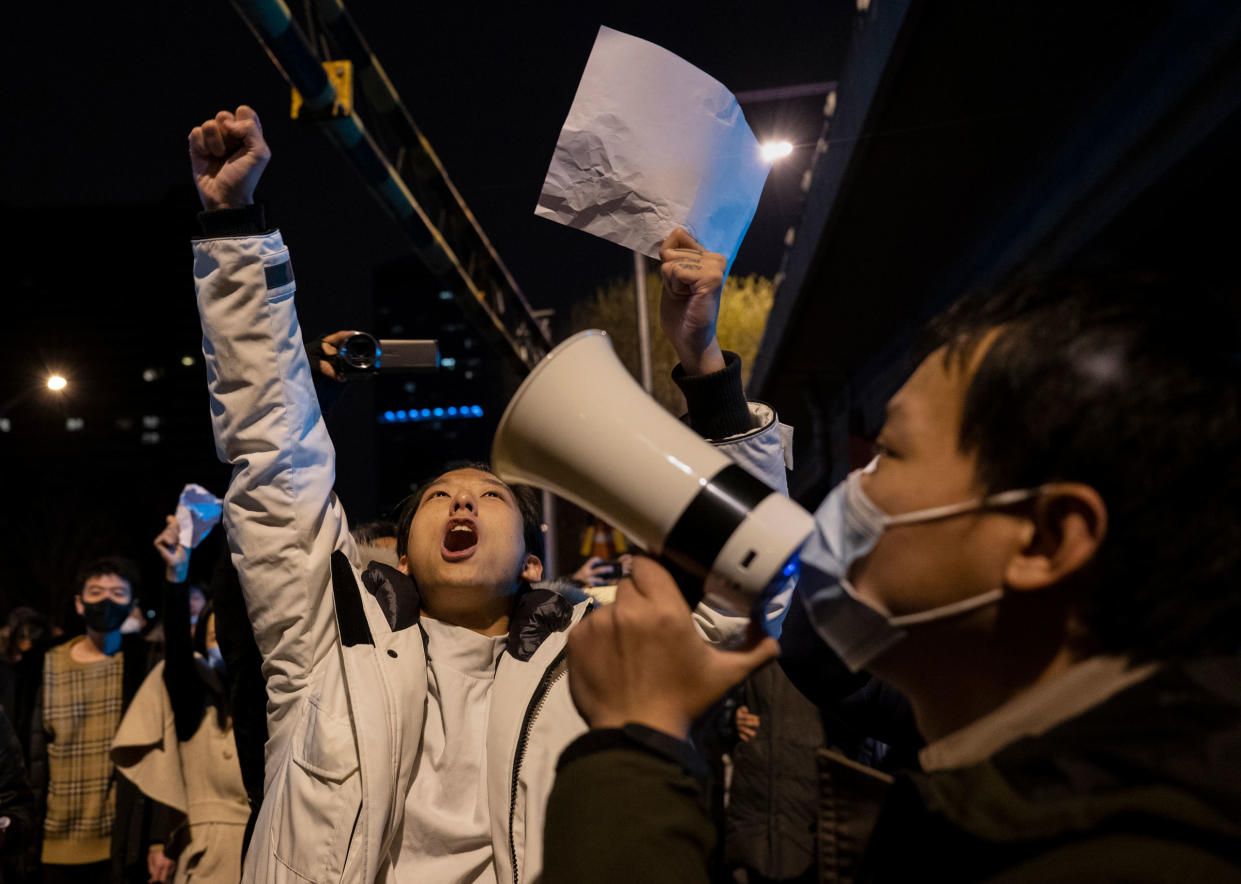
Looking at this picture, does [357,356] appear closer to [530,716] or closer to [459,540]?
[459,540]

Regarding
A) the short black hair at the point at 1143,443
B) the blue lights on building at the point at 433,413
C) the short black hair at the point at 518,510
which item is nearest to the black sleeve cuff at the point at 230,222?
the short black hair at the point at 518,510

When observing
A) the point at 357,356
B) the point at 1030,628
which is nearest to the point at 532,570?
the point at 357,356

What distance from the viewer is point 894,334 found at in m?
9.65

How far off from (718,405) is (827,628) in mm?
757

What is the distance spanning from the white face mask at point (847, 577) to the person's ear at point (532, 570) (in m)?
1.28

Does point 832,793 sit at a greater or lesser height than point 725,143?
lesser

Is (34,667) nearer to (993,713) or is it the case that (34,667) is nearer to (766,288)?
(993,713)

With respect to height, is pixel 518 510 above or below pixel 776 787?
above

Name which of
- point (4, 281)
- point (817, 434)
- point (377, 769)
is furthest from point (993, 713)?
point (4, 281)

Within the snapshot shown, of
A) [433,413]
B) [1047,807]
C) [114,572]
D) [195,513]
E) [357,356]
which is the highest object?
[357,356]

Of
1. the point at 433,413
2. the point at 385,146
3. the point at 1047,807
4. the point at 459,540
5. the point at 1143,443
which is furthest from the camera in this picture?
the point at 433,413

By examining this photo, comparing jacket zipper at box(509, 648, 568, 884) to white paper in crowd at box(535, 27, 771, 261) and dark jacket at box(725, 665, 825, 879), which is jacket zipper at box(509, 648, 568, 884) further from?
dark jacket at box(725, 665, 825, 879)

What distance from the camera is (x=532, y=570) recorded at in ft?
8.23

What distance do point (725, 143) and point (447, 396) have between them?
51.1 meters
